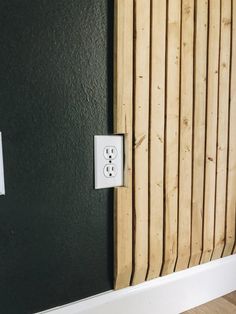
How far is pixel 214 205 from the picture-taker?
2.90 ft

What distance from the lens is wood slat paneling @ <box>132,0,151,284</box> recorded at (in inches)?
27.7

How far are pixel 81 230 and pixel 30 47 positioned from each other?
1.47ft

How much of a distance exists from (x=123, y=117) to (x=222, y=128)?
1.24 feet

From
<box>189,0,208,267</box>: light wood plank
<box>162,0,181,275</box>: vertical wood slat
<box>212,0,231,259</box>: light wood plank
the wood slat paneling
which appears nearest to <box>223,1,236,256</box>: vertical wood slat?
<box>212,0,231,259</box>: light wood plank

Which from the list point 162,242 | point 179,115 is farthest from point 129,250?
point 179,115

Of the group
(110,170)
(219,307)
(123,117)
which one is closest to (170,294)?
(219,307)

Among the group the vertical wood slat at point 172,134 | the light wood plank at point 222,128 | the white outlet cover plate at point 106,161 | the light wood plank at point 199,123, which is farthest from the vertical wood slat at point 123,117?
the light wood plank at point 222,128

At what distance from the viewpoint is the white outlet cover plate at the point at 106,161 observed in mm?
691

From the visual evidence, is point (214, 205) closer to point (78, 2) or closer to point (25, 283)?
point (25, 283)

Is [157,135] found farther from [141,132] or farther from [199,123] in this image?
[199,123]

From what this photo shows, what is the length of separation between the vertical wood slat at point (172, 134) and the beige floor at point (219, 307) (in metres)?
0.18

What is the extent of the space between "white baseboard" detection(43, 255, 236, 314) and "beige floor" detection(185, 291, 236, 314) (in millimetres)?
14

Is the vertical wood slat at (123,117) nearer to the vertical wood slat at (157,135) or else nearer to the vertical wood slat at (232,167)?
the vertical wood slat at (157,135)

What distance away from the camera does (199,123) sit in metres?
0.83
